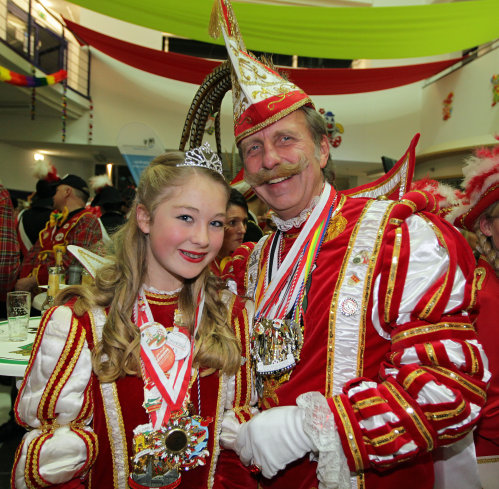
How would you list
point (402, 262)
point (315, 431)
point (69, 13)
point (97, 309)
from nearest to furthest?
point (315, 431) → point (402, 262) → point (97, 309) → point (69, 13)

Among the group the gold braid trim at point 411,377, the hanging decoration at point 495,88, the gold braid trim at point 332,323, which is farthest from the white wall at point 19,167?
the gold braid trim at point 411,377

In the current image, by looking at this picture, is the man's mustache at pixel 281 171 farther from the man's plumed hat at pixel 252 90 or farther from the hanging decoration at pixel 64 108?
the hanging decoration at pixel 64 108

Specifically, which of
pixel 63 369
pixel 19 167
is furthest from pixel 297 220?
Answer: pixel 19 167

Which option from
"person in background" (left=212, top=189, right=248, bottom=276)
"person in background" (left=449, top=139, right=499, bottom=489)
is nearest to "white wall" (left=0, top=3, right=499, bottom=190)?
"person in background" (left=212, top=189, right=248, bottom=276)

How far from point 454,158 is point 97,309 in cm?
796

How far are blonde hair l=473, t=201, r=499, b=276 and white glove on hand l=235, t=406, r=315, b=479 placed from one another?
1.32 m

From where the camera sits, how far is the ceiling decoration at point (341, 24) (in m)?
5.71

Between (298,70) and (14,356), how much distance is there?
Answer: 6810 mm

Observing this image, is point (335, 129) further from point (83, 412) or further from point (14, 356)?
point (83, 412)

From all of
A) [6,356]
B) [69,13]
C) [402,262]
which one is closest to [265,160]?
[402,262]

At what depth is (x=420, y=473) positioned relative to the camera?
1282mm

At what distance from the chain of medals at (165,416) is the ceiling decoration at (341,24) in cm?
552

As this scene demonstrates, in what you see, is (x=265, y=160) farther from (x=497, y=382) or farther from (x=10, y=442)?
(x=10, y=442)

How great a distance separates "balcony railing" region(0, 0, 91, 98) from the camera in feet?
24.1
